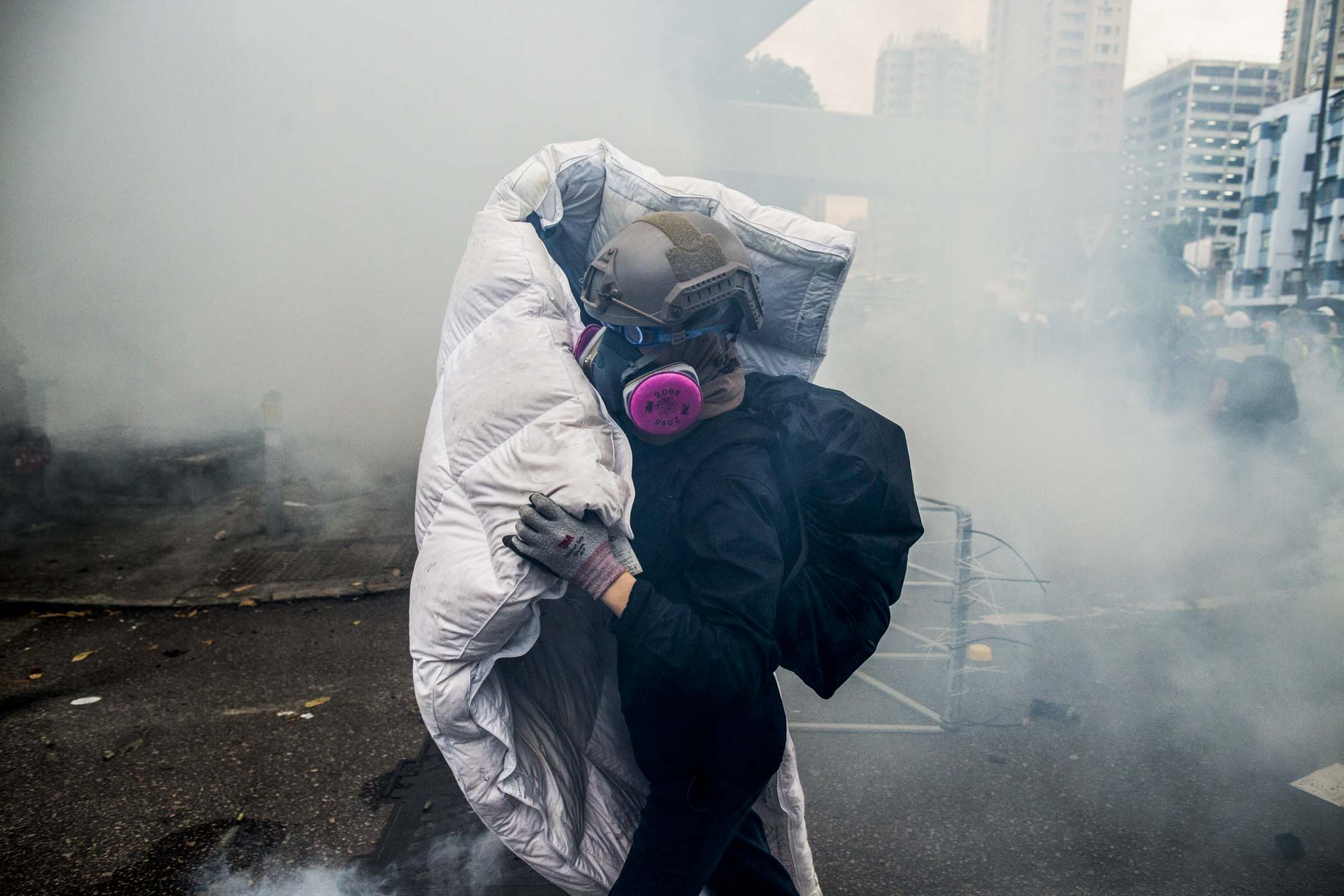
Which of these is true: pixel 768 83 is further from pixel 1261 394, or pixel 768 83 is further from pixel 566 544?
pixel 566 544

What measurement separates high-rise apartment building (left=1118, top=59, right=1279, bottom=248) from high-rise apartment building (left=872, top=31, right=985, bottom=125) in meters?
1.34

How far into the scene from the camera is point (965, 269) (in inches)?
338

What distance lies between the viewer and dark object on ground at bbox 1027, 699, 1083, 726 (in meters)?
3.54

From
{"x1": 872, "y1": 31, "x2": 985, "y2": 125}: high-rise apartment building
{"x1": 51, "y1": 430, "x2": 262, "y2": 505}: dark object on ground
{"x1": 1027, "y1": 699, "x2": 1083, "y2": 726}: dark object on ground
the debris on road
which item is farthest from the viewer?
{"x1": 872, "y1": 31, "x2": 985, "y2": 125}: high-rise apartment building

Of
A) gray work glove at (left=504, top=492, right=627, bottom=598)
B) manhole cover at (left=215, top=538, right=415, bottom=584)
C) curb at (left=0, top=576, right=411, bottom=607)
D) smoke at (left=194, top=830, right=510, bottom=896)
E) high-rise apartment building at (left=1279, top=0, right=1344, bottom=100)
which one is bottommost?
smoke at (left=194, top=830, right=510, bottom=896)

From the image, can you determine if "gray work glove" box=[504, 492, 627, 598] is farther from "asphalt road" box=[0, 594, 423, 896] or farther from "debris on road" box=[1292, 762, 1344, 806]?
"debris on road" box=[1292, 762, 1344, 806]

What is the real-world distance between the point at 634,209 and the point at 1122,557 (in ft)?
17.0

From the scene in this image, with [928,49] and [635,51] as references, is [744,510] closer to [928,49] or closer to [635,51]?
[928,49]

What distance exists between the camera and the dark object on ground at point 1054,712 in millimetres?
3539

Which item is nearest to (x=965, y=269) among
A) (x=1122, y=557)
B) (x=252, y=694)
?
(x=1122, y=557)

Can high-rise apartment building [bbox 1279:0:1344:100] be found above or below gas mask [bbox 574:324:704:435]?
above

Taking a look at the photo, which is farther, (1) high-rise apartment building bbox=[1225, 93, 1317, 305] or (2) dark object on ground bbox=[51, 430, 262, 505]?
(1) high-rise apartment building bbox=[1225, 93, 1317, 305]

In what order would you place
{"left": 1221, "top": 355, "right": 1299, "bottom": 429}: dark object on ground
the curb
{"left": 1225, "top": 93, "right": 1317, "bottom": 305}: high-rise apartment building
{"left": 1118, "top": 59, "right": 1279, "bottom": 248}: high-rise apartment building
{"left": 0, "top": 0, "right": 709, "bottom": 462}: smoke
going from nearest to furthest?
the curb < {"left": 1221, "top": 355, "right": 1299, "bottom": 429}: dark object on ground < {"left": 0, "top": 0, "right": 709, "bottom": 462}: smoke < {"left": 1118, "top": 59, "right": 1279, "bottom": 248}: high-rise apartment building < {"left": 1225, "top": 93, "right": 1317, "bottom": 305}: high-rise apartment building

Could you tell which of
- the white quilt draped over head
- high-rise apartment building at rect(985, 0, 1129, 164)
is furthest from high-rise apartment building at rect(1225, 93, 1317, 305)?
the white quilt draped over head
